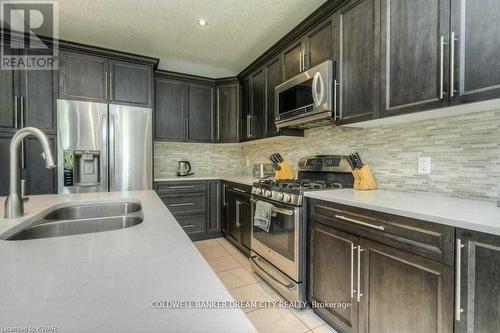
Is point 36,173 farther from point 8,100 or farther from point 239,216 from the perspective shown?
point 239,216

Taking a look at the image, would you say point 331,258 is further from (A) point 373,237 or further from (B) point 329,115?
(B) point 329,115

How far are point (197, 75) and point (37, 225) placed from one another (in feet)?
10.3

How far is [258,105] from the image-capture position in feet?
10.4

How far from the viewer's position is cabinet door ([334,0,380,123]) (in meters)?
1.67

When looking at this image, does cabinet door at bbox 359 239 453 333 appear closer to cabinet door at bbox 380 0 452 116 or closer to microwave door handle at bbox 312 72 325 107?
cabinet door at bbox 380 0 452 116

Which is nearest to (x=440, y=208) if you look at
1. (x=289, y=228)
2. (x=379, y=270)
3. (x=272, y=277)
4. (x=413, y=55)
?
(x=379, y=270)

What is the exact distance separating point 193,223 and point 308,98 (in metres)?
2.29

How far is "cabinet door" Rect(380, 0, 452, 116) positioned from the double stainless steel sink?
1.70m

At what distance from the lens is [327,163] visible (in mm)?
2357

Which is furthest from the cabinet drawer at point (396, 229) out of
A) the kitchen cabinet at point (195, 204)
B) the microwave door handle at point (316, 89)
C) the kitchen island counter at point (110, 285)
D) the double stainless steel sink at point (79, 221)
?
the kitchen cabinet at point (195, 204)

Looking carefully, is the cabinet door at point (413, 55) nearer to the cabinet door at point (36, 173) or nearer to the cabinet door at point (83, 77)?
the cabinet door at point (83, 77)

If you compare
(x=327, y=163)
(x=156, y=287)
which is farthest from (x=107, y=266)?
(x=327, y=163)

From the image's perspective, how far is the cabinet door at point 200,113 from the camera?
368 centimetres

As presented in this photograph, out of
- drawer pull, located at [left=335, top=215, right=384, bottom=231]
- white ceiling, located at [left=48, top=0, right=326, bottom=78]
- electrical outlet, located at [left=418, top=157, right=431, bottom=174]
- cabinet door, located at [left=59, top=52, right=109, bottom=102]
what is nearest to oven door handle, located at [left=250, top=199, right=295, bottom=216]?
drawer pull, located at [left=335, top=215, right=384, bottom=231]
